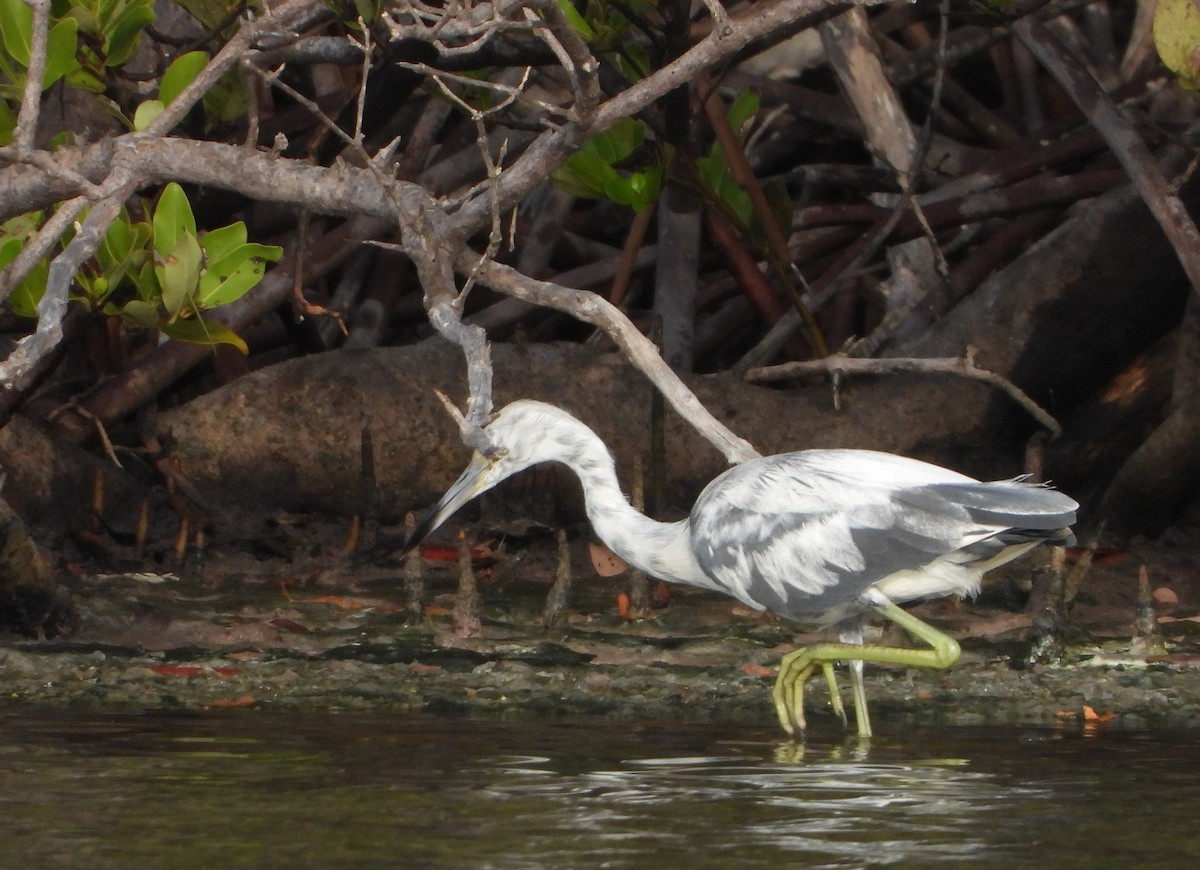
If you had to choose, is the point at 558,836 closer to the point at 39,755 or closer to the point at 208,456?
the point at 39,755

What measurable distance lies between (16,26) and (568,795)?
260cm

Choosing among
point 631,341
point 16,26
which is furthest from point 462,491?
point 16,26

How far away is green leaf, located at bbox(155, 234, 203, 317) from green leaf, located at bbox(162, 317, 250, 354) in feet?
0.61

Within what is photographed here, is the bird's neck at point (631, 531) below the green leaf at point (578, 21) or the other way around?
below

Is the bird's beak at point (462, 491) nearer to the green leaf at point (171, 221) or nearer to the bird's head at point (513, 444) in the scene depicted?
the bird's head at point (513, 444)

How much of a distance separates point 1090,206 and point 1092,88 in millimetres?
562

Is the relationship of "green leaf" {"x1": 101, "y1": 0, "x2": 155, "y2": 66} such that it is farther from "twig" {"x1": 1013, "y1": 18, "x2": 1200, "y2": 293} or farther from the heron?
"twig" {"x1": 1013, "y1": 18, "x2": 1200, "y2": 293}

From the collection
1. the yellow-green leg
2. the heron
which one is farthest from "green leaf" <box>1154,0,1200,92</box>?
the yellow-green leg

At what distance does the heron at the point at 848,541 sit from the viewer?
483 cm

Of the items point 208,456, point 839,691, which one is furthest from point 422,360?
point 839,691

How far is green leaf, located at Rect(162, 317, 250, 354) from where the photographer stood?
18.8ft

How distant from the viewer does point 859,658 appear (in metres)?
5.04

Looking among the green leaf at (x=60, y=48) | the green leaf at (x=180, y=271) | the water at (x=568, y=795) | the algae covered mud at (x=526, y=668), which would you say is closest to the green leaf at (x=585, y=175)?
the green leaf at (x=180, y=271)

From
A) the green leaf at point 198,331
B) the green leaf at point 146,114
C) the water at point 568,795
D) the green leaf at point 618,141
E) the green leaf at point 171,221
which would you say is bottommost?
the water at point 568,795
